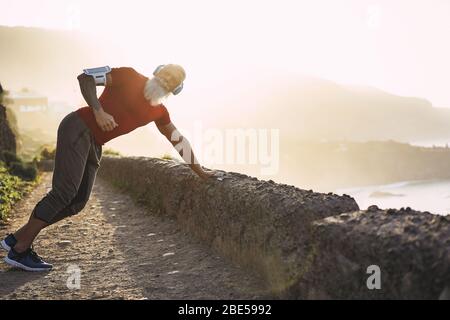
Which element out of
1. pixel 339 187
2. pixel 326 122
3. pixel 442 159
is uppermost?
pixel 326 122

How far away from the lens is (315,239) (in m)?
3.15

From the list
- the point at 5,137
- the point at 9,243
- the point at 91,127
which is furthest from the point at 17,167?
the point at 91,127

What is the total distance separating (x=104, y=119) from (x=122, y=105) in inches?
11.0

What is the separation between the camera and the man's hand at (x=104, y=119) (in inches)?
173

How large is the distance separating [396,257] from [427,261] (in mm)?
167

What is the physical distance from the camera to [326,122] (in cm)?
16925

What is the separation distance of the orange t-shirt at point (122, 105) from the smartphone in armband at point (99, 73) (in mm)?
120

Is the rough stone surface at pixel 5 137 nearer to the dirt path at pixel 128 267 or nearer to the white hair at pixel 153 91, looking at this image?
the dirt path at pixel 128 267

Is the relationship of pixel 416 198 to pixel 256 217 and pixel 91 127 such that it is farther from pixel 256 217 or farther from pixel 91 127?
pixel 91 127

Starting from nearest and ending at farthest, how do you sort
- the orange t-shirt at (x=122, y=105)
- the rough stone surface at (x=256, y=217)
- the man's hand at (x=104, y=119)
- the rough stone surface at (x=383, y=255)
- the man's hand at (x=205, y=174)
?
1. the rough stone surface at (x=383, y=255)
2. the rough stone surface at (x=256, y=217)
3. the man's hand at (x=104, y=119)
4. the orange t-shirt at (x=122, y=105)
5. the man's hand at (x=205, y=174)

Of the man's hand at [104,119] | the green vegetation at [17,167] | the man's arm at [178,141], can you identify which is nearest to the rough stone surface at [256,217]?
the man's arm at [178,141]

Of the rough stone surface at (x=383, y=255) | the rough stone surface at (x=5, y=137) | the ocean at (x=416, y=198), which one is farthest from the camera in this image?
the ocean at (x=416, y=198)
